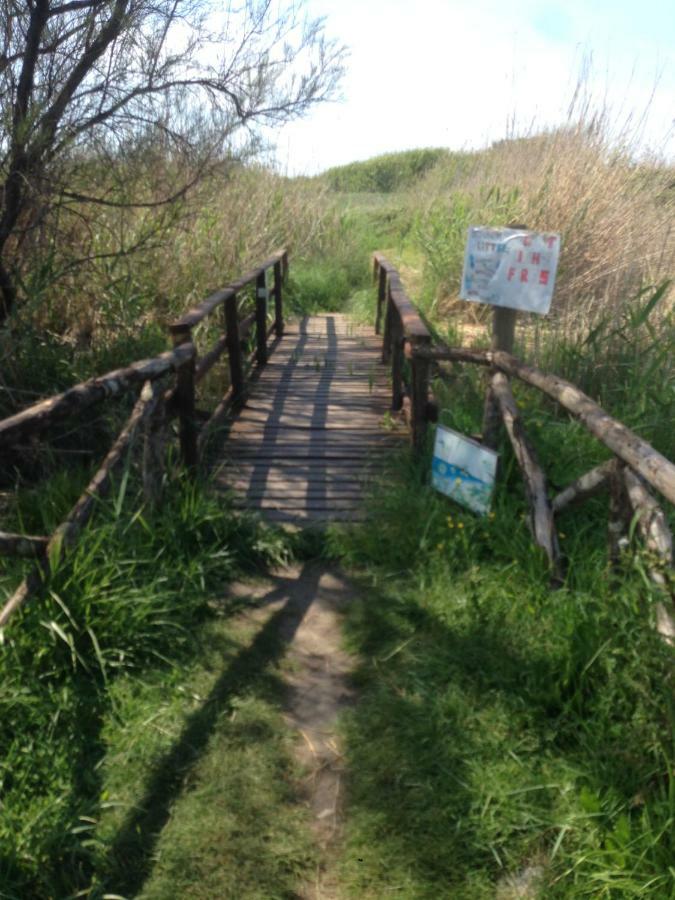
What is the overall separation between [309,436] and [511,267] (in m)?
2.10

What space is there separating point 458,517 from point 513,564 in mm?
457

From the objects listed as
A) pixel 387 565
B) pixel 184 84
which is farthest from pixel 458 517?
pixel 184 84

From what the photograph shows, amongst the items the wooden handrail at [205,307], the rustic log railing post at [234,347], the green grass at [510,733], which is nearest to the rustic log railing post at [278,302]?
the wooden handrail at [205,307]

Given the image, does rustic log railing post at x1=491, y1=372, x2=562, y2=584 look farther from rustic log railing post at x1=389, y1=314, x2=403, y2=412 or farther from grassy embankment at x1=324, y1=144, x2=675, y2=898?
rustic log railing post at x1=389, y1=314, x2=403, y2=412

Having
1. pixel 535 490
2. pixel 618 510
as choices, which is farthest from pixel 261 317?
pixel 618 510

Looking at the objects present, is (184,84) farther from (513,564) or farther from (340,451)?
(513,564)

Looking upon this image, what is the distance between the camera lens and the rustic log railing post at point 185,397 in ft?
13.9

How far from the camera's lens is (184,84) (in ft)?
18.0

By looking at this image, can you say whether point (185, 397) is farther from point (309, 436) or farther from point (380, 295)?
point (380, 295)

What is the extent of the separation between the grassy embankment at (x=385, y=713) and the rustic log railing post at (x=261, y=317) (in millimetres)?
3274

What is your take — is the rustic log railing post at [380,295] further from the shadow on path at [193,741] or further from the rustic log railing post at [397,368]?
the shadow on path at [193,741]

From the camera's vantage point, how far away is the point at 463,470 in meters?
3.88

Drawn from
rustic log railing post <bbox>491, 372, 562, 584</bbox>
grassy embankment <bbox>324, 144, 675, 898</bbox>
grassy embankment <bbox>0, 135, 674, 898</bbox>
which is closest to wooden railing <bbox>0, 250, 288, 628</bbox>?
grassy embankment <bbox>0, 135, 674, 898</bbox>

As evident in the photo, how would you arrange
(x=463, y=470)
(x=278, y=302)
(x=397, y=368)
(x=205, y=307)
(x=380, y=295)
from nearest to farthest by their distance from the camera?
(x=463, y=470), (x=205, y=307), (x=397, y=368), (x=380, y=295), (x=278, y=302)
